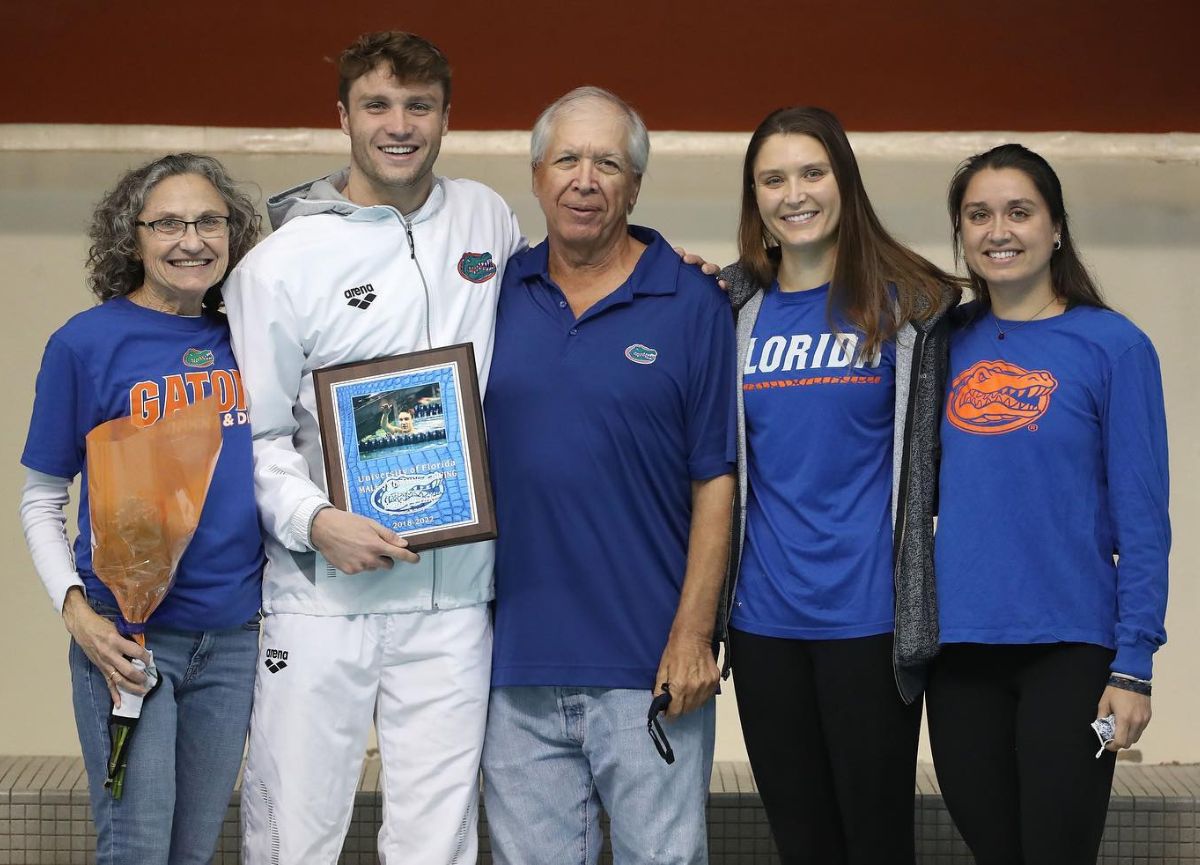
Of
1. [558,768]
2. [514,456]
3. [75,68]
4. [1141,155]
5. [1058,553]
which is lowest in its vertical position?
[558,768]

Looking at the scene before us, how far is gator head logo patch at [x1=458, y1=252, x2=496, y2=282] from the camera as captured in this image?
→ 2.61 m

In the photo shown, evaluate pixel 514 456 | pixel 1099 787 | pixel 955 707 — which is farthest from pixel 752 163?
pixel 1099 787

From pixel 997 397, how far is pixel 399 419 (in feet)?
3.56

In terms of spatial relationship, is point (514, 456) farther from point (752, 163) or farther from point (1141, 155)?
point (1141, 155)

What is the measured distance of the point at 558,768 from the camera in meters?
2.57

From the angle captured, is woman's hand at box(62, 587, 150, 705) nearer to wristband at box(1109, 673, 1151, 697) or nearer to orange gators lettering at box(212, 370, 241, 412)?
orange gators lettering at box(212, 370, 241, 412)

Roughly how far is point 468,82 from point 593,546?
2.24 metres

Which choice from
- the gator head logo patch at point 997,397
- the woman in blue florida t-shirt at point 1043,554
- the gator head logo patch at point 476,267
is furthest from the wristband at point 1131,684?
the gator head logo patch at point 476,267

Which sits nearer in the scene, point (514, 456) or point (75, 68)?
point (514, 456)

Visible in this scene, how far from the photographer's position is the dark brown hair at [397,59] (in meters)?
2.59

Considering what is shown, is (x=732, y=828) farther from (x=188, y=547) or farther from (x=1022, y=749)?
(x=188, y=547)

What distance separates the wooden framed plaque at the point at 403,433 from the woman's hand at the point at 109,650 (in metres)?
0.44

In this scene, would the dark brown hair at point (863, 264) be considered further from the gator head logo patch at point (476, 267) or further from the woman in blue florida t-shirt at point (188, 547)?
the woman in blue florida t-shirt at point (188, 547)

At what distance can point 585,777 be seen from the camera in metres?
2.61
